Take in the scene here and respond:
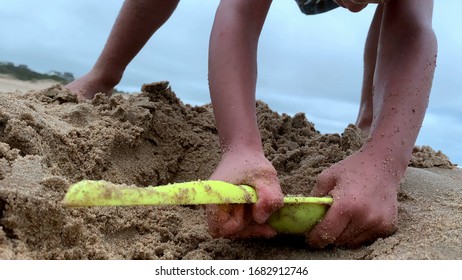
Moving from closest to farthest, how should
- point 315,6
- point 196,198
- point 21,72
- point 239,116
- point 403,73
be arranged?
point 196,198 < point 239,116 < point 403,73 < point 315,6 < point 21,72

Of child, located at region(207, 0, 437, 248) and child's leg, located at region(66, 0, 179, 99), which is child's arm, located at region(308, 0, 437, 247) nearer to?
child, located at region(207, 0, 437, 248)

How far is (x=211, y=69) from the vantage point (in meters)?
1.18

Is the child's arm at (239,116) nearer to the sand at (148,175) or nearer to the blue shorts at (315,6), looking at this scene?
the sand at (148,175)

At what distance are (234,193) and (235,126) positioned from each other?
240mm

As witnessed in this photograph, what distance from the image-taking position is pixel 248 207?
0.95 m

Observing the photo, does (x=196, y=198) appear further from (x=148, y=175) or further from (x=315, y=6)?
(x=315, y=6)

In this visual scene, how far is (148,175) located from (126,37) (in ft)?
2.67

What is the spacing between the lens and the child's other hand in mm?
931

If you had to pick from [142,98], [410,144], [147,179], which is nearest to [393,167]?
[410,144]

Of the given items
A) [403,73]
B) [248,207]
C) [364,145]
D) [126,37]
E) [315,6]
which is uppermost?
[315,6]

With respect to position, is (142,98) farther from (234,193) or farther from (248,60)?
(234,193)

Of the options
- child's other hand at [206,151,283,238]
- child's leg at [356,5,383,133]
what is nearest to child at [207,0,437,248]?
child's other hand at [206,151,283,238]

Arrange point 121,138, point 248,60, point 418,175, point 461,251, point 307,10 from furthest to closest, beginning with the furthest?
point 307,10
point 418,175
point 121,138
point 248,60
point 461,251

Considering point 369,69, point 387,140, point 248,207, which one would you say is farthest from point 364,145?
point 369,69
